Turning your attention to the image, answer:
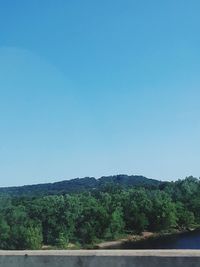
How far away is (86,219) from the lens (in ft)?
234

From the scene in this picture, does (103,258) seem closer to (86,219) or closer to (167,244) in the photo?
(167,244)

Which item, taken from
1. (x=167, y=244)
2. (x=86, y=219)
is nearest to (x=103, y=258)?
(x=167, y=244)

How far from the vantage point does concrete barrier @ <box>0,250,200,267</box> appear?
448 cm

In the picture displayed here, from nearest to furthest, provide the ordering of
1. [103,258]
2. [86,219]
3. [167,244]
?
1. [103,258]
2. [167,244]
3. [86,219]

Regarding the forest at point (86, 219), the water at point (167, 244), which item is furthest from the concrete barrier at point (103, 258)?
the forest at point (86, 219)

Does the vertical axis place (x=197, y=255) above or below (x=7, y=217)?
below

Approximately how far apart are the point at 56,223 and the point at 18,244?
1127 centimetres

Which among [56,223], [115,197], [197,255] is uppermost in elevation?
[115,197]

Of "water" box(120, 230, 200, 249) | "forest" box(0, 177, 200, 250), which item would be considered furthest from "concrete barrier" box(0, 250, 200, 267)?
"forest" box(0, 177, 200, 250)

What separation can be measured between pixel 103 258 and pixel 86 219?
2662 inches

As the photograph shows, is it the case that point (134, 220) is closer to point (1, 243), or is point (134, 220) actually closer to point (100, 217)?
point (100, 217)

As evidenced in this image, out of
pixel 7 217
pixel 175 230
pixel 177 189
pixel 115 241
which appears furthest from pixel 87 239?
pixel 177 189

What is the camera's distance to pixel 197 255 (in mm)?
4426

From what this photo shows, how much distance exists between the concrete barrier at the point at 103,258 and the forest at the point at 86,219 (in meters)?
51.7
